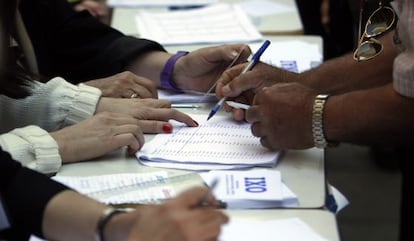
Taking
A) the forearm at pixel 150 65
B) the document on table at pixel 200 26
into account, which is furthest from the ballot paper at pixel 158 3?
the forearm at pixel 150 65

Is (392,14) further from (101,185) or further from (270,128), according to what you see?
(101,185)

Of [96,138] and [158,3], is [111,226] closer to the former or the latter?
[96,138]

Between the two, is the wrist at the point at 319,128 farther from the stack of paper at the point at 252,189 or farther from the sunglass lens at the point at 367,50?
the sunglass lens at the point at 367,50

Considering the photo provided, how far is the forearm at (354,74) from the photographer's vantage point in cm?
174

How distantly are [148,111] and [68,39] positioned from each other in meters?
0.58

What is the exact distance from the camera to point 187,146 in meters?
1.49

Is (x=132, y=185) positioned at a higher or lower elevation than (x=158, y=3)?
higher

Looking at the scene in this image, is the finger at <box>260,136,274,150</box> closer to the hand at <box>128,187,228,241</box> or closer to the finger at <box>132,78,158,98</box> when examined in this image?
the finger at <box>132,78,158,98</box>

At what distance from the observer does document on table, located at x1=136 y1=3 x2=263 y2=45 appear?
230cm

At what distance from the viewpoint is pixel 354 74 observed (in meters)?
1.76

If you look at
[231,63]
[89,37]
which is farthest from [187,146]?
[89,37]

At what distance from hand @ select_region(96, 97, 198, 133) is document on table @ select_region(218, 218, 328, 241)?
415mm

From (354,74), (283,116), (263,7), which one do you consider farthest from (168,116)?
(263,7)

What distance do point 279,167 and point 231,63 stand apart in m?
0.45
